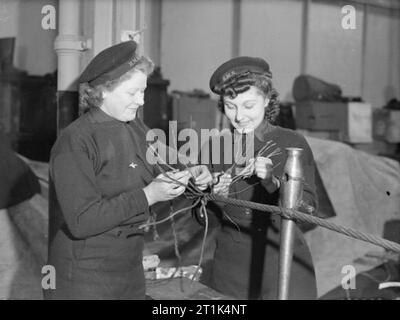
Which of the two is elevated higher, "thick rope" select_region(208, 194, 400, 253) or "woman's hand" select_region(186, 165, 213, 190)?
"woman's hand" select_region(186, 165, 213, 190)

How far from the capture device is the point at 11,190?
2820mm

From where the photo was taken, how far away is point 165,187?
54.6 inches

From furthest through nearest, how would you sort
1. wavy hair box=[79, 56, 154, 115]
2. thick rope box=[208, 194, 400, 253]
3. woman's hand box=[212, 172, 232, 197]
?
woman's hand box=[212, 172, 232, 197]
wavy hair box=[79, 56, 154, 115]
thick rope box=[208, 194, 400, 253]

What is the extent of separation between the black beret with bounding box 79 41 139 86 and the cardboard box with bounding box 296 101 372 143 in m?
3.53

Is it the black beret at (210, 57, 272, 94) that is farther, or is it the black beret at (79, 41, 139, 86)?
the black beret at (210, 57, 272, 94)

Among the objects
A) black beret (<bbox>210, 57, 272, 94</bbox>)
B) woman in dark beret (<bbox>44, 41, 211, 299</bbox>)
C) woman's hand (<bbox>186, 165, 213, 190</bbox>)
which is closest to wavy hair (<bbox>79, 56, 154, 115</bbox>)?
woman in dark beret (<bbox>44, 41, 211, 299</bbox>)

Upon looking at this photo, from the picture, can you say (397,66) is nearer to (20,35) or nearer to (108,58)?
Answer: (20,35)

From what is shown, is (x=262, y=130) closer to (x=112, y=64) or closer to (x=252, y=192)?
(x=252, y=192)

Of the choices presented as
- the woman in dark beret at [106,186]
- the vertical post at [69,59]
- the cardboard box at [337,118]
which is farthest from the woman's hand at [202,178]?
the cardboard box at [337,118]

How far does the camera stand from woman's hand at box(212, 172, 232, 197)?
1.58 m

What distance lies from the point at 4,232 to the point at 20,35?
196cm

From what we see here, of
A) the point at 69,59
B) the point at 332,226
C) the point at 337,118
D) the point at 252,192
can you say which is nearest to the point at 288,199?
the point at 332,226

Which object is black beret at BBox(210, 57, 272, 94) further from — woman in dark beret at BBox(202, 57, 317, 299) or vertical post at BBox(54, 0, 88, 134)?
vertical post at BBox(54, 0, 88, 134)

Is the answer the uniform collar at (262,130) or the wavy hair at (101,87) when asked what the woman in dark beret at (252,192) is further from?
the wavy hair at (101,87)
